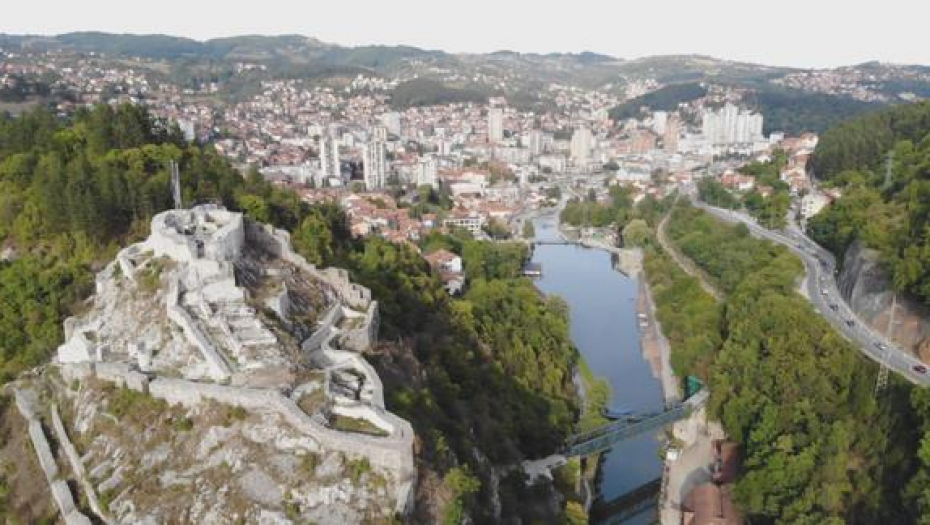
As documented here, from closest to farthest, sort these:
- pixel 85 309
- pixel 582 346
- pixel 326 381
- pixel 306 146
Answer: pixel 326 381 → pixel 85 309 → pixel 582 346 → pixel 306 146

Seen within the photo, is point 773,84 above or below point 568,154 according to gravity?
above

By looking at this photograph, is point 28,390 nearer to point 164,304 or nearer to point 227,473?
point 164,304

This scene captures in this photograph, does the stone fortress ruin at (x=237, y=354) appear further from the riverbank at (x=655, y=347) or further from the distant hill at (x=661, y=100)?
the distant hill at (x=661, y=100)

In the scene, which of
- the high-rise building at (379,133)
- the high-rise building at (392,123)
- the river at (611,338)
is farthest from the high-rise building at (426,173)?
the high-rise building at (392,123)

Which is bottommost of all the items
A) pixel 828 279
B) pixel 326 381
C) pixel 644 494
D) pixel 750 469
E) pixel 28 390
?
pixel 644 494

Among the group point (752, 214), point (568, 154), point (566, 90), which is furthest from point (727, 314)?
point (566, 90)

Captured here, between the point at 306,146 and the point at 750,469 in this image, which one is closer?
the point at 750,469

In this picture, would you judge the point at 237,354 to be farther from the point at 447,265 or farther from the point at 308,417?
the point at 447,265
